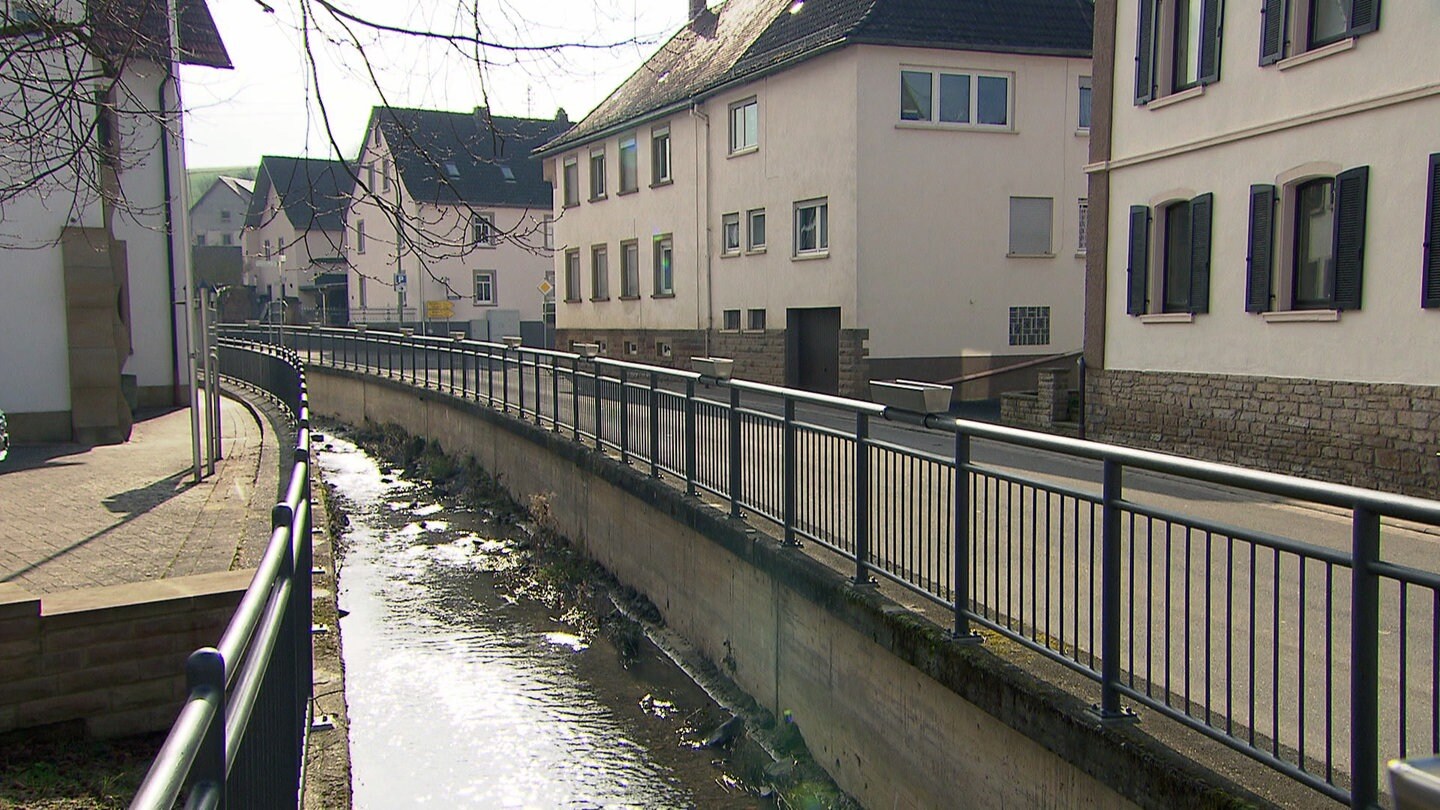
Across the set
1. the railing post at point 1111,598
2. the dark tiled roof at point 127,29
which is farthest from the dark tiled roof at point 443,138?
the railing post at point 1111,598

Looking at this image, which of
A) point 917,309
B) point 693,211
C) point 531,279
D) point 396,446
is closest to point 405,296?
point 531,279

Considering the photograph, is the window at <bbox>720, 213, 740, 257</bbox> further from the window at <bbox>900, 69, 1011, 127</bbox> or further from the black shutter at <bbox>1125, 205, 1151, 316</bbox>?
the black shutter at <bbox>1125, 205, 1151, 316</bbox>

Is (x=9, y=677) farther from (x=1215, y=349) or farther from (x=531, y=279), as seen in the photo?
(x=531, y=279)

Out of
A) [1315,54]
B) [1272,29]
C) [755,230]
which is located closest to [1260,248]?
[1315,54]

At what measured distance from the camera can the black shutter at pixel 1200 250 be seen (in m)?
13.7

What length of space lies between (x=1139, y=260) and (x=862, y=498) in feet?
32.2

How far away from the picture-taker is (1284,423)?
12523 millimetres

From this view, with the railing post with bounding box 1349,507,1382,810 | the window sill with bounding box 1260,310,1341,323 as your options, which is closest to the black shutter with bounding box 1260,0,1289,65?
the window sill with bounding box 1260,310,1341,323

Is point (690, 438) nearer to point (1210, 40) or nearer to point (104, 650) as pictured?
point (104, 650)

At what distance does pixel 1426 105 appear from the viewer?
10.8m

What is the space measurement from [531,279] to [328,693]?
5010 centimetres

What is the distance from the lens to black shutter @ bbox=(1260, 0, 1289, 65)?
1245 cm

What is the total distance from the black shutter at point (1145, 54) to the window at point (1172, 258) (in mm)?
1436

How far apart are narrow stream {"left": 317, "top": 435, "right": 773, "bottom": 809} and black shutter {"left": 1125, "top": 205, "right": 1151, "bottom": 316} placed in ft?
27.9
